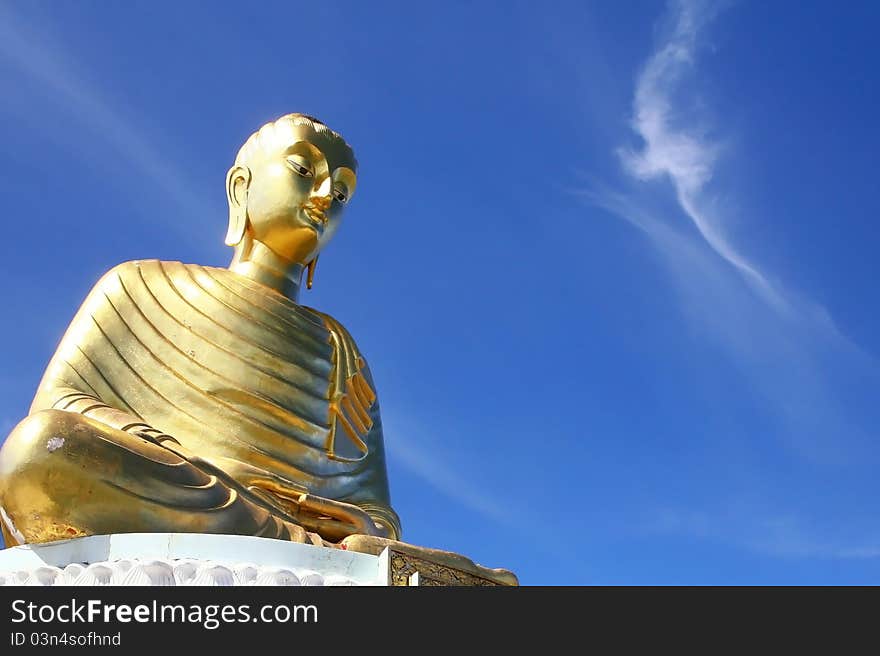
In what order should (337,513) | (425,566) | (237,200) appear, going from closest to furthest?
(425,566) → (337,513) → (237,200)

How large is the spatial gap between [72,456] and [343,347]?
2.75m

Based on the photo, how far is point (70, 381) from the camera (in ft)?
22.1

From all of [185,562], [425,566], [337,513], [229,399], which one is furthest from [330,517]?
[185,562]

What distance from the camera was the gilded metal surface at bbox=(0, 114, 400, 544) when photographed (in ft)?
17.4

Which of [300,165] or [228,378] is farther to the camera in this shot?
[300,165]

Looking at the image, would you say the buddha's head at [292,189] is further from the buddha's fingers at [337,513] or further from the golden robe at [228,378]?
the buddha's fingers at [337,513]

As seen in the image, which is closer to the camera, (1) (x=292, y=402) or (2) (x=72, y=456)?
(2) (x=72, y=456)

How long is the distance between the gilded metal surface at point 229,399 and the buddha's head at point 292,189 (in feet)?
0.03

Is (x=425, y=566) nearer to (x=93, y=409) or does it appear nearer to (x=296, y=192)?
(x=93, y=409)

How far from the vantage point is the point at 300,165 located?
787 centimetres

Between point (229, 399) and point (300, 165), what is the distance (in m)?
1.77

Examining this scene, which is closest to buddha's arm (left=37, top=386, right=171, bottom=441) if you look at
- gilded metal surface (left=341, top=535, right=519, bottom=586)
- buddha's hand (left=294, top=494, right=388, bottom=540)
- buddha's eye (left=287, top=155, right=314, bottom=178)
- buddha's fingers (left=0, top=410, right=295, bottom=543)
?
buddha's fingers (left=0, top=410, right=295, bottom=543)
